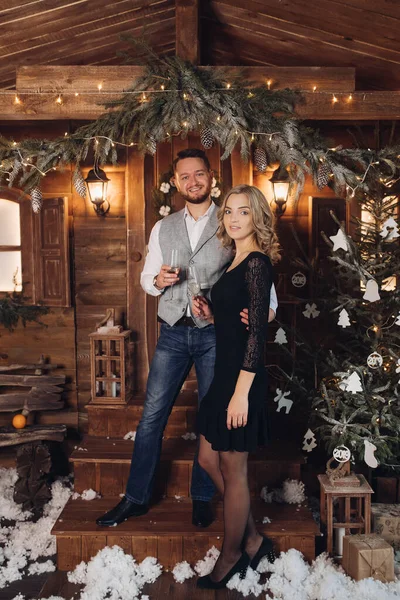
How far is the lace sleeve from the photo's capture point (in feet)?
9.66

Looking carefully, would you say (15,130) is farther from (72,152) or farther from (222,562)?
(222,562)


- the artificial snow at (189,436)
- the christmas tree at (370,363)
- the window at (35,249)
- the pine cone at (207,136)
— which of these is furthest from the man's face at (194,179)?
the window at (35,249)

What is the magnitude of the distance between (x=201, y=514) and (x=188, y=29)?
3.44m

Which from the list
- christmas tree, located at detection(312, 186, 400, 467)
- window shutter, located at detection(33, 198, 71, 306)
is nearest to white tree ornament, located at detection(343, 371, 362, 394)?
christmas tree, located at detection(312, 186, 400, 467)

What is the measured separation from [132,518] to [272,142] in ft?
8.41

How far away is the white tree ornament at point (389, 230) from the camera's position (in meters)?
4.02

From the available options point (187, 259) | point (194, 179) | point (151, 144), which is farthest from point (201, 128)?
point (187, 259)

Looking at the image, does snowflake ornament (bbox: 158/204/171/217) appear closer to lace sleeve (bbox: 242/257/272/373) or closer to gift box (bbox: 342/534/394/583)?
lace sleeve (bbox: 242/257/272/373)

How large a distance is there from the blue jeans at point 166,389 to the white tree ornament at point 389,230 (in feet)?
4.68

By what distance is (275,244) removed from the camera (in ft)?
10.2

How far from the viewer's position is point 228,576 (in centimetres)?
327

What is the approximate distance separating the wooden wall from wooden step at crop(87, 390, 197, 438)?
1.83 ft

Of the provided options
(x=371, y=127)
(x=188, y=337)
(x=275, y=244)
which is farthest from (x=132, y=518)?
(x=371, y=127)

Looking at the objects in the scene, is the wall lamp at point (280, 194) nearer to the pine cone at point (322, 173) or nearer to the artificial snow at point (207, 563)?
the pine cone at point (322, 173)
